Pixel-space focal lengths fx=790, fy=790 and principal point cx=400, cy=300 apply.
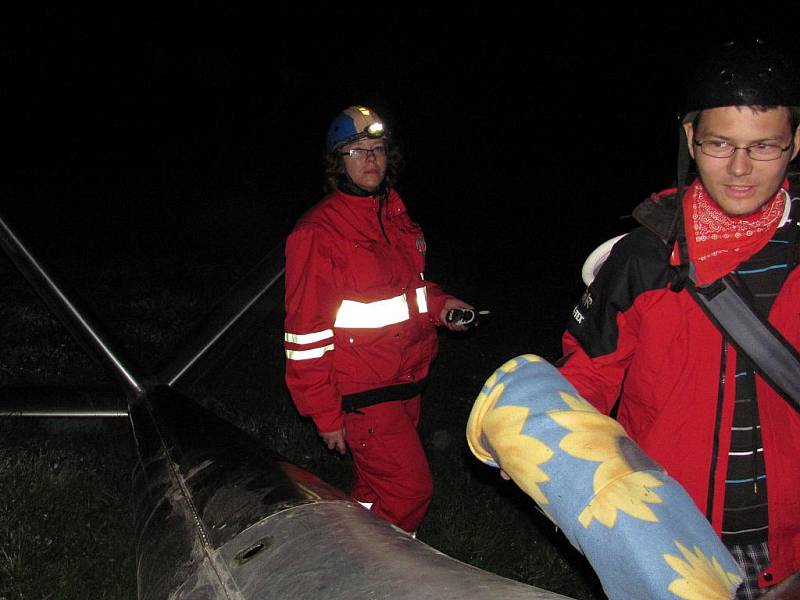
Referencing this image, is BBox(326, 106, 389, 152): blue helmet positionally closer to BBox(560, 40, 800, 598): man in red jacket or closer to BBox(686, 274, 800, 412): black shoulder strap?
BBox(560, 40, 800, 598): man in red jacket

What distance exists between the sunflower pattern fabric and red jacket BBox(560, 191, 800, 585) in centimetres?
41

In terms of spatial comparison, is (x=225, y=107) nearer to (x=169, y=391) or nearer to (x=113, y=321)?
(x=113, y=321)

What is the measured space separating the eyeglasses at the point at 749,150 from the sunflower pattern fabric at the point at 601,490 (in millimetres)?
765

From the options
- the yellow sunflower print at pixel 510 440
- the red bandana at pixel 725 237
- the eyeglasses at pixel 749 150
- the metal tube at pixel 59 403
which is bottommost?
the metal tube at pixel 59 403

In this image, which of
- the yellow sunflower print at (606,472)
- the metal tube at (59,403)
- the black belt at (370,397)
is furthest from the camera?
the metal tube at (59,403)

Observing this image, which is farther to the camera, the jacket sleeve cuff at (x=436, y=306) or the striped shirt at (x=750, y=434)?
the jacket sleeve cuff at (x=436, y=306)

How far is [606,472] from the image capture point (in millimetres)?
1545

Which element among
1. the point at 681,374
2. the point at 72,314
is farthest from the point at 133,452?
the point at 681,374

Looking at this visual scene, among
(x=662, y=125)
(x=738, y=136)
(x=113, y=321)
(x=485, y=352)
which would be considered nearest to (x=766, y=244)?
(x=738, y=136)

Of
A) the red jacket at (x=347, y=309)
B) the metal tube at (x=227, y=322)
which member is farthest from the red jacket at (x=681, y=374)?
the metal tube at (x=227, y=322)

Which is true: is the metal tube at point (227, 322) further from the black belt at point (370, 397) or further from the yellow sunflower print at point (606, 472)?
the yellow sunflower print at point (606, 472)

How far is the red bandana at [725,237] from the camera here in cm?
208

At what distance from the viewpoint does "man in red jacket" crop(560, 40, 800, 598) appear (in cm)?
204

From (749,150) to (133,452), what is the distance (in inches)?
167
